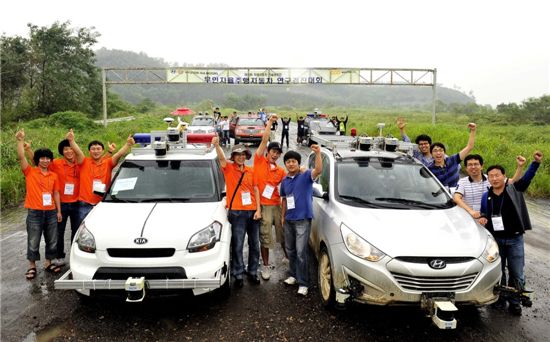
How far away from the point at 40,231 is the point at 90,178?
0.94 metres

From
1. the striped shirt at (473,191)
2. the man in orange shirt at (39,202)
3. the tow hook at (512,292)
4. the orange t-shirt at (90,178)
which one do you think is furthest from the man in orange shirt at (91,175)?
the tow hook at (512,292)

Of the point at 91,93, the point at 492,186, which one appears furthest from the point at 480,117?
the point at 492,186

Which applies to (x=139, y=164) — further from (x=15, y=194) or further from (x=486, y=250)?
(x=15, y=194)

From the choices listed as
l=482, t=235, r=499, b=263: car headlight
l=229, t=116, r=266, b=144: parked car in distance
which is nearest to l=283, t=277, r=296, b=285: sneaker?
l=482, t=235, r=499, b=263: car headlight

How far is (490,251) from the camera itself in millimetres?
4262

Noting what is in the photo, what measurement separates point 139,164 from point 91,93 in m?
41.3

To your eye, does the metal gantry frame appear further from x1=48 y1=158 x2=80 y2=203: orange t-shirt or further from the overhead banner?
x1=48 y1=158 x2=80 y2=203: orange t-shirt

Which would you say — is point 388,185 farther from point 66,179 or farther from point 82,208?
point 66,179

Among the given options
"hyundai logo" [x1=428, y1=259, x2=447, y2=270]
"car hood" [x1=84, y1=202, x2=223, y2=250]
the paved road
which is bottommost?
the paved road

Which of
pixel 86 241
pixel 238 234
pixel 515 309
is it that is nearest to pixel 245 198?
pixel 238 234

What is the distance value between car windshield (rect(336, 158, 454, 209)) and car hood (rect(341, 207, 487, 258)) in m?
0.25

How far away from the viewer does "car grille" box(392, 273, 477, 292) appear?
12.8ft

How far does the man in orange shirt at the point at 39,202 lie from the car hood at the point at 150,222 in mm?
951

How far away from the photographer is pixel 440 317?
148 inches
